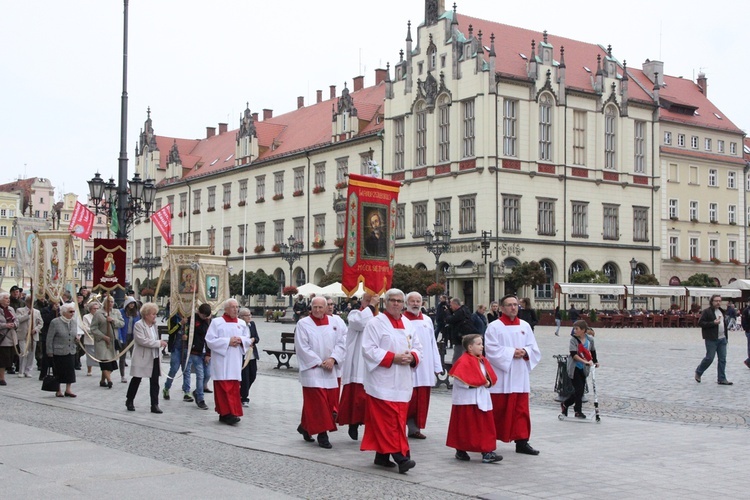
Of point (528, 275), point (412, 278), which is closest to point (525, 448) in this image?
point (528, 275)

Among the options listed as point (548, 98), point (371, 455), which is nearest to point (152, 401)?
point (371, 455)

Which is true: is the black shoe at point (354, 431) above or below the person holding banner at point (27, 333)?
below

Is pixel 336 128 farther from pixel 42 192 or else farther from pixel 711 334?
pixel 42 192

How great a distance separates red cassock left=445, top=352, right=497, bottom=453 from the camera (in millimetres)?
10492

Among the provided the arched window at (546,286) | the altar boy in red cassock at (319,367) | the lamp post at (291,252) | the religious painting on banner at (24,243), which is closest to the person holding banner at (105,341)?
A: the religious painting on banner at (24,243)

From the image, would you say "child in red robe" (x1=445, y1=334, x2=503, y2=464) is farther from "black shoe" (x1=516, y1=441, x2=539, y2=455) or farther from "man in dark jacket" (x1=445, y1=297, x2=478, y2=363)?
"man in dark jacket" (x1=445, y1=297, x2=478, y2=363)

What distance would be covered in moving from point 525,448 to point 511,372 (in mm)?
896

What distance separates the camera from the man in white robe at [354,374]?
40.6 feet

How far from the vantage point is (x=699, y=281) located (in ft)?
197

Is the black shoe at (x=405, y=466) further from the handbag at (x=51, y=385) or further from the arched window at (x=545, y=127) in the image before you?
the arched window at (x=545, y=127)

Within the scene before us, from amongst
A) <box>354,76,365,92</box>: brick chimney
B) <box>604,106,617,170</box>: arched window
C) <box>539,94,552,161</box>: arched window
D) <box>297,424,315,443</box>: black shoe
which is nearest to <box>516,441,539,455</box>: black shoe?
<box>297,424,315,443</box>: black shoe

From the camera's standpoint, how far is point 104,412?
15.0m

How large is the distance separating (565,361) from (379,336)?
526cm

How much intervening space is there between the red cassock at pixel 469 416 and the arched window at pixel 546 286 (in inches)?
1727
